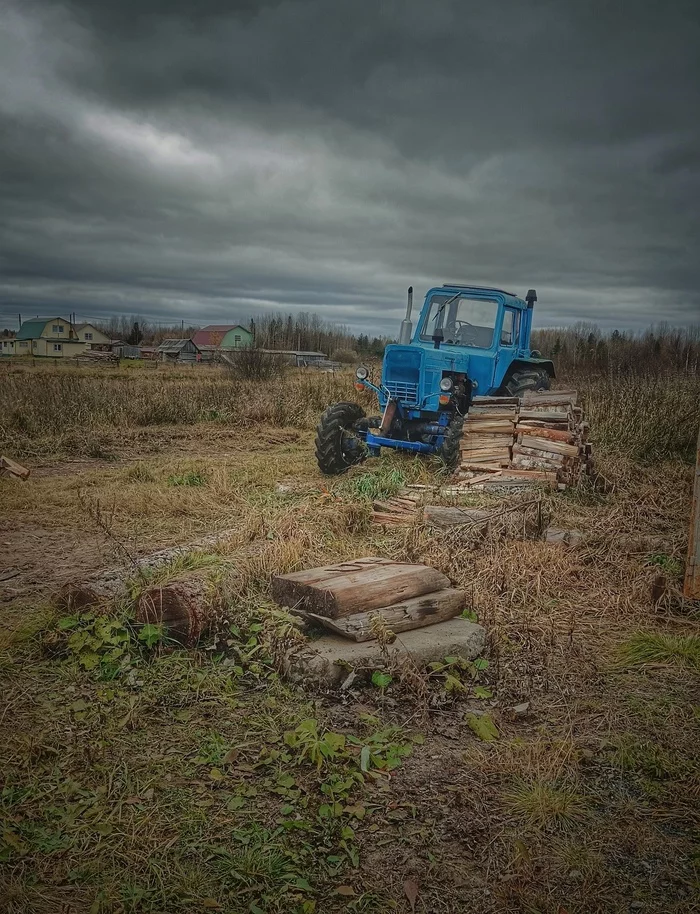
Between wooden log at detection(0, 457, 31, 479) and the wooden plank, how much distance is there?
7.43m

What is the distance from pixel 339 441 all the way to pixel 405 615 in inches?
202

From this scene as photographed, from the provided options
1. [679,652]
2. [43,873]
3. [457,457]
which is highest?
[457,457]

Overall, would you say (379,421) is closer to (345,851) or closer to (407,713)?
(407,713)

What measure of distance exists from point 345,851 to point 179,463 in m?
7.67

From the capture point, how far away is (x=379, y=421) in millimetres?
9133

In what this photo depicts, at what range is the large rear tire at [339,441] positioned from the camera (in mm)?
8672


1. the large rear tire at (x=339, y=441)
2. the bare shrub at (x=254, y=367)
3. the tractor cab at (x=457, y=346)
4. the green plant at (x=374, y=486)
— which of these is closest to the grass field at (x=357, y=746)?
the green plant at (x=374, y=486)

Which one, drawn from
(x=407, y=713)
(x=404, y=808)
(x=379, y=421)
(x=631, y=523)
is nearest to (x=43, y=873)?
(x=404, y=808)

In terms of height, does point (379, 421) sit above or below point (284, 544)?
above

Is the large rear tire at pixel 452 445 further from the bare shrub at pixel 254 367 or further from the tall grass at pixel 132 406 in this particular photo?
the bare shrub at pixel 254 367

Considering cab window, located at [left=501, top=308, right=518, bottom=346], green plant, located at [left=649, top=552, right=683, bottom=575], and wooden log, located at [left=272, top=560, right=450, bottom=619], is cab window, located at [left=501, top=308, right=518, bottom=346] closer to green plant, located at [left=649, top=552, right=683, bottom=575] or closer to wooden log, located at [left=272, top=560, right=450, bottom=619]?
green plant, located at [left=649, top=552, right=683, bottom=575]

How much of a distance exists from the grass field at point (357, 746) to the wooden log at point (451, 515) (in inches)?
10.5

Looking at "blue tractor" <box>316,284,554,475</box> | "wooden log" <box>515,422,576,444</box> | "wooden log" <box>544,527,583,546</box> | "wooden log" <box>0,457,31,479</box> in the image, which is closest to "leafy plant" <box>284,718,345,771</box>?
"wooden log" <box>544,527,583,546</box>

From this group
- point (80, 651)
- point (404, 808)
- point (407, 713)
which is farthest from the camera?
point (80, 651)
